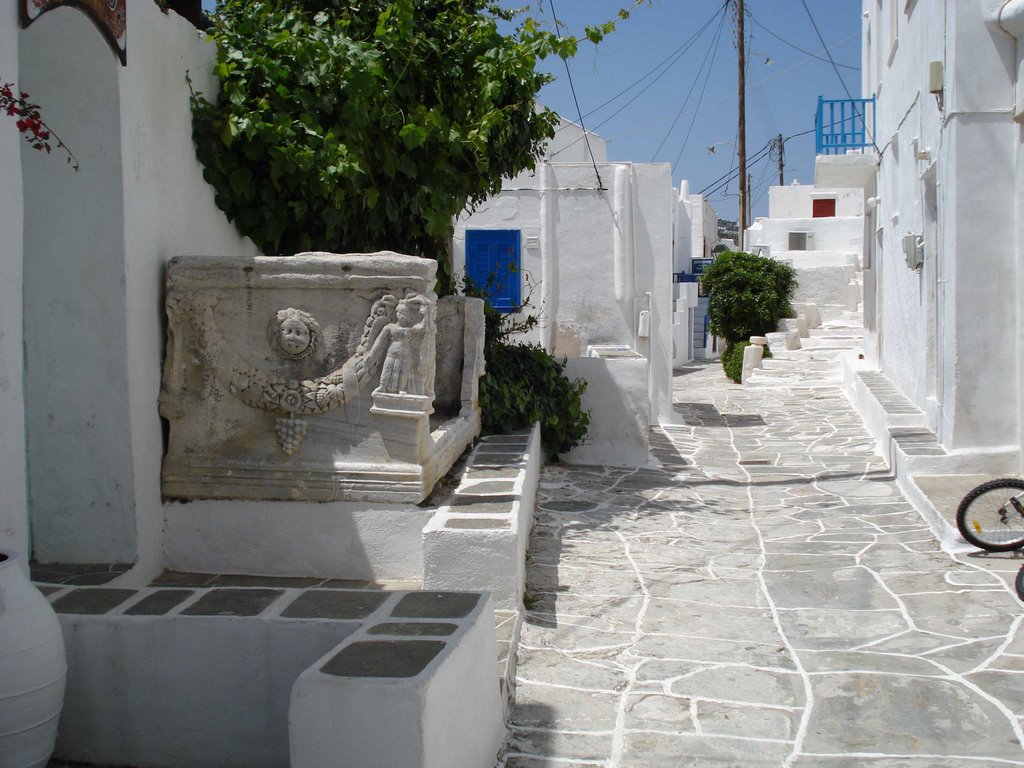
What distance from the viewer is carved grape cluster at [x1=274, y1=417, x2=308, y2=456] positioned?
522 centimetres

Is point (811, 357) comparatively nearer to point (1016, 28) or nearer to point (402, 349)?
point (1016, 28)

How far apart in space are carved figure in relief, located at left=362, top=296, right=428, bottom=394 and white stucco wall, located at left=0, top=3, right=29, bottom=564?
5.72ft

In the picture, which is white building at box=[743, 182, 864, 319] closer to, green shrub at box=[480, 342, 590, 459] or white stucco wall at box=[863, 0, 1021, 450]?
white stucco wall at box=[863, 0, 1021, 450]

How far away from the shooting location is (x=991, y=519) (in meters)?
6.08

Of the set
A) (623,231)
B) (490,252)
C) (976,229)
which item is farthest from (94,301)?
(623,231)

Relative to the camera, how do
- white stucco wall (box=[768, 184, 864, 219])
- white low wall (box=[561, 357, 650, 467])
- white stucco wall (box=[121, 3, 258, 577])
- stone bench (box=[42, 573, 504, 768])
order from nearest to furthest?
stone bench (box=[42, 573, 504, 768]) < white stucco wall (box=[121, 3, 258, 577]) < white low wall (box=[561, 357, 650, 467]) < white stucco wall (box=[768, 184, 864, 219])

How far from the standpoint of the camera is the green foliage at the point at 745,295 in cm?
2278

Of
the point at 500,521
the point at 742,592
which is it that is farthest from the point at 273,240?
the point at 742,592

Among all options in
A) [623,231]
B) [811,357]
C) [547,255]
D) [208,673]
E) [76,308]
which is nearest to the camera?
[208,673]

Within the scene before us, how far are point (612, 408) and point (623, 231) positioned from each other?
4817mm

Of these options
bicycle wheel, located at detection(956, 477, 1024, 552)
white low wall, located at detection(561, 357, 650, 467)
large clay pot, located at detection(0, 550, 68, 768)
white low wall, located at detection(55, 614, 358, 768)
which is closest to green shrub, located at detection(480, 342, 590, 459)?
white low wall, located at detection(561, 357, 650, 467)

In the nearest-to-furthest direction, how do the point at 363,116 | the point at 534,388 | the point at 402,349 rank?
the point at 402,349
the point at 363,116
the point at 534,388

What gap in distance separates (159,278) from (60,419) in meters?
0.91

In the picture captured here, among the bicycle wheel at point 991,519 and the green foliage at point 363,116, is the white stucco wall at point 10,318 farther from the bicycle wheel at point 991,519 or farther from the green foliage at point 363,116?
the bicycle wheel at point 991,519
